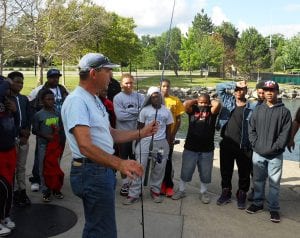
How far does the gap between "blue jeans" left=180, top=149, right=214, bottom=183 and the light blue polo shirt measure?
280cm

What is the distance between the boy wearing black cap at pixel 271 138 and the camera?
4934 millimetres

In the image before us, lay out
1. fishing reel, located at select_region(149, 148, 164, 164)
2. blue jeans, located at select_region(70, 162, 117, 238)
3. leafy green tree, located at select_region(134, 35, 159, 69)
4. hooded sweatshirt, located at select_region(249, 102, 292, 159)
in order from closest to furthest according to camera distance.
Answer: blue jeans, located at select_region(70, 162, 117, 238) → hooded sweatshirt, located at select_region(249, 102, 292, 159) → fishing reel, located at select_region(149, 148, 164, 164) → leafy green tree, located at select_region(134, 35, 159, 69)

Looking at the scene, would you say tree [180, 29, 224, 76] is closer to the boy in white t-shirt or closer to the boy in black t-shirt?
the boy in black t-shirt

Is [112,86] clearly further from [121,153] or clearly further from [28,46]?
[28,46]

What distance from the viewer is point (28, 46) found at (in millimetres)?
27250

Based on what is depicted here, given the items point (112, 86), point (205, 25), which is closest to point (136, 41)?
point (112, 86)

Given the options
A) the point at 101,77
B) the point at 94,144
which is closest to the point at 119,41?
the point at 101,77

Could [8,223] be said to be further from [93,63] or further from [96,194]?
[93,63]

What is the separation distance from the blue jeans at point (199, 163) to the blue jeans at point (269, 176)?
69 centimetres

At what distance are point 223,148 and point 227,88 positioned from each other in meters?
0.89

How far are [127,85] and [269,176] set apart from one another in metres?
2.38

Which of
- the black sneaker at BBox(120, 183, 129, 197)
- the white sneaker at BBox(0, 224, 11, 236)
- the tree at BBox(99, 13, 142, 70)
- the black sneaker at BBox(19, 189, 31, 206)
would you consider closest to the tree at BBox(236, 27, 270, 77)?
the tree at BBox(99, 13, 142, 70)

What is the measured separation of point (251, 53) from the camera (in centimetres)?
6681

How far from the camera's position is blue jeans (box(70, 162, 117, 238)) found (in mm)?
2947
